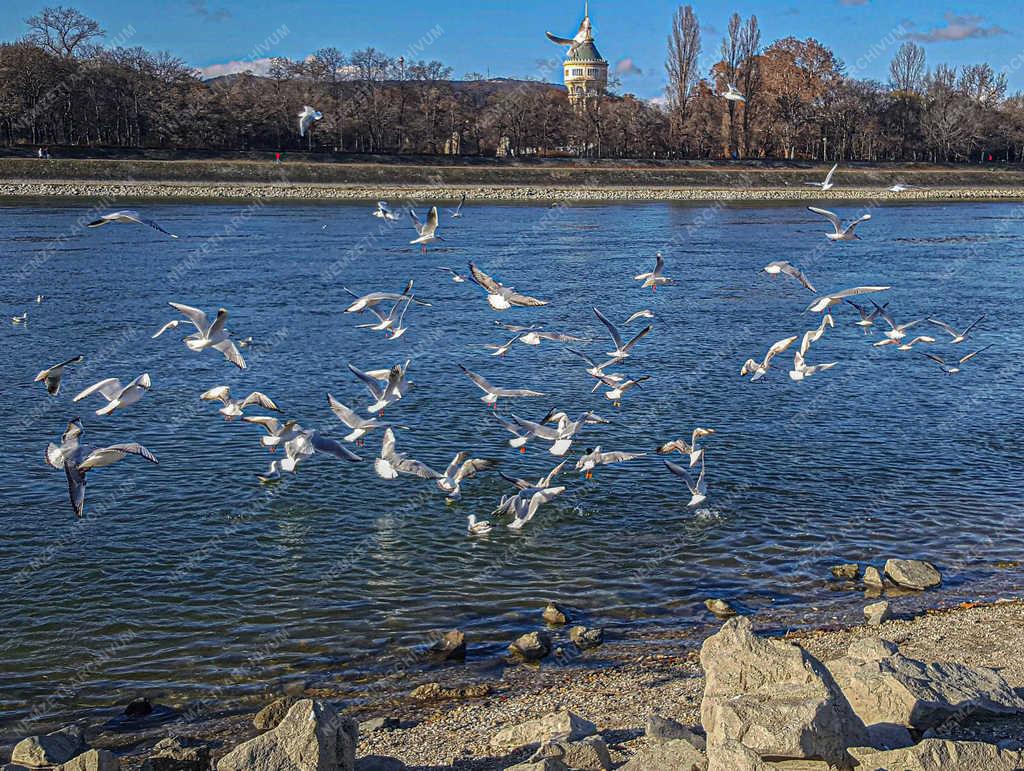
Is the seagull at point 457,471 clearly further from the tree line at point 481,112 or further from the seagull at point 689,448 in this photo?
the tree line at point 481,112

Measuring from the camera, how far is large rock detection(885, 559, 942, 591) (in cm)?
1407

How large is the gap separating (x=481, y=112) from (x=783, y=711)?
129436 mm

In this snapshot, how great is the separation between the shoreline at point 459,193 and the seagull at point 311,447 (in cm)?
7203

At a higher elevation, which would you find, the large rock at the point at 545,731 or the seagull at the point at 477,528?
the large rock at the point at 545,731

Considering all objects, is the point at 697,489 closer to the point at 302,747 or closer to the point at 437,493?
the point at 437,493

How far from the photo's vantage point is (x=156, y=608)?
13656 mm

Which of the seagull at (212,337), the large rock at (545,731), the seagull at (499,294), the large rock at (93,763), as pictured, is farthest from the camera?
the seagull at (499,294)

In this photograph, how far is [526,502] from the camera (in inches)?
635

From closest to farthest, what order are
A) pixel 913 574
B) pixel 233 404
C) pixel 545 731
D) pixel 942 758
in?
pixel 942 758 < pixel 545 731 < pixel 913 574 < pixel 233 404

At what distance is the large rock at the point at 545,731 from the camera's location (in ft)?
29.6

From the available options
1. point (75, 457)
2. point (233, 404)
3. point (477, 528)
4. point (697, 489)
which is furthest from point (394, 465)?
point (697, 489)

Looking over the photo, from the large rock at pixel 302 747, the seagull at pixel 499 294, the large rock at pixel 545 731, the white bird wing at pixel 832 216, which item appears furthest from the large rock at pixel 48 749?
the white bird wing at pixel 832 216

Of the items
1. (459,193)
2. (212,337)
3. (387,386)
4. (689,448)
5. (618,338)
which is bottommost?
(689,448)

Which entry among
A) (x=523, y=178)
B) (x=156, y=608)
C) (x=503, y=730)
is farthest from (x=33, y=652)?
A: (x=523, y=178)
